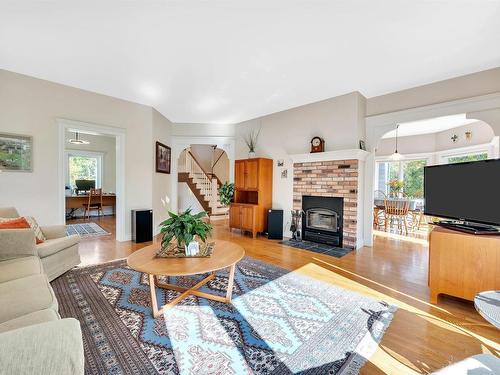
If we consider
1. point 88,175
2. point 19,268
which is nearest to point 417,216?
point 19,268

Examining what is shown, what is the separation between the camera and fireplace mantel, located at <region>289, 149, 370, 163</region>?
399 cm

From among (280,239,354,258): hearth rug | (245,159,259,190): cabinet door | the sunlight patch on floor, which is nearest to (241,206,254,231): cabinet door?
(245,159,259,190): cabinet door

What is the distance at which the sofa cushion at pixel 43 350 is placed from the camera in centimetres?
71

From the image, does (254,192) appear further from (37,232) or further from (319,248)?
(37,232)

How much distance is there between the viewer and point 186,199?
8062mm

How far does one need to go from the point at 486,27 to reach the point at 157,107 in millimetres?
4921

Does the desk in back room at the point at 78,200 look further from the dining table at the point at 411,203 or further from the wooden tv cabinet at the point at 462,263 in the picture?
the wooden tv cabinet at the point at 462,263

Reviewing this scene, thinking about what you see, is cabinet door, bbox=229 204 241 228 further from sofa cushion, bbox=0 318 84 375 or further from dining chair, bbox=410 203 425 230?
sofa cushion, bbox=0 318 84 375

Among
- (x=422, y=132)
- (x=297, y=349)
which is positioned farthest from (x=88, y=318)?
(x=422, y=132)

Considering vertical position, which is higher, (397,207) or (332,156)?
(332,156)

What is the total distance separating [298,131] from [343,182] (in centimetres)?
141

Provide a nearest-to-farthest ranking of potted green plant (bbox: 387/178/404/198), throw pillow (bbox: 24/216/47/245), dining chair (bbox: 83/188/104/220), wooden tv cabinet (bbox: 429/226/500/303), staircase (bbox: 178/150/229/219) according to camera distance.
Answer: wooden tv cabinet (bbox: 429/226/500/303), throw pillow (bbox: 24/216/47/245), potted green plant (bbox: 387/178/404/198), dining chair (bbox: 83/188/104/220), staircase (bbox: 178/150/229/219)

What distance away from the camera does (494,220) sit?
2.09 m

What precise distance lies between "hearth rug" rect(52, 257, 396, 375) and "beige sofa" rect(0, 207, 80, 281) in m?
0.16
